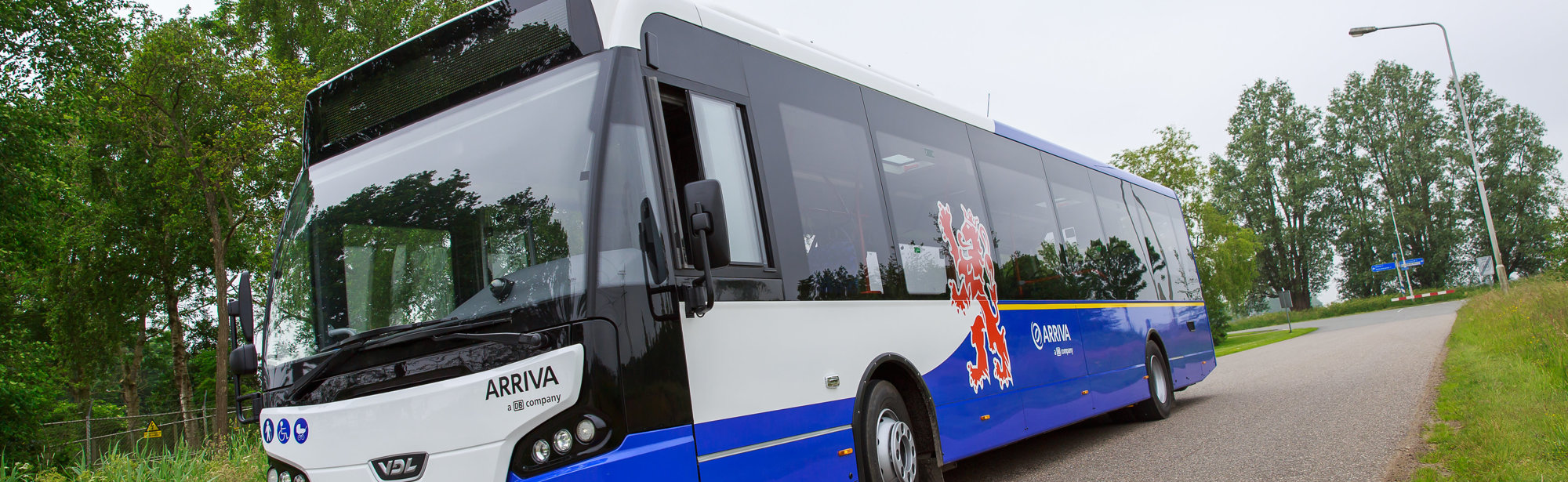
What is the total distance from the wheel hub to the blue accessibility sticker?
10.2 feet

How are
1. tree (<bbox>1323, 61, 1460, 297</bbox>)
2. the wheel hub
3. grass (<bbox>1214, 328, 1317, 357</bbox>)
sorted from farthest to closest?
tree (<bbox>1323, 61, 1460, 297</bbox>) → grass (<bbox>1214, 328, 1317, 357</bbox>) → the wheel hub

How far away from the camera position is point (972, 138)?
8.03 metres

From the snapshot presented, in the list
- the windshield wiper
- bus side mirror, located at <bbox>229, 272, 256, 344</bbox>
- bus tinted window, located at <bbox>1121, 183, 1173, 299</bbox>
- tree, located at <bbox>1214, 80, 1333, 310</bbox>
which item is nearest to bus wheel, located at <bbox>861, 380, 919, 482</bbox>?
the windshield wiper

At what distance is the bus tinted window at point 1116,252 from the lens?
32.4 feet

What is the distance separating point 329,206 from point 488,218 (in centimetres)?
117

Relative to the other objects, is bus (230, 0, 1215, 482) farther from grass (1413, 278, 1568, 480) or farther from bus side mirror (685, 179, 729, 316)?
grass (1413, 278, 1568, 480)

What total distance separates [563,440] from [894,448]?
98.3 inches

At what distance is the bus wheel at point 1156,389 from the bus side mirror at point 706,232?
793 cm

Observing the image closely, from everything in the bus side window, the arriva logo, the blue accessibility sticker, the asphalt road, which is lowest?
the asphalt road

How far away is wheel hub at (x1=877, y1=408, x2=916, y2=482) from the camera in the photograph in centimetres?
551

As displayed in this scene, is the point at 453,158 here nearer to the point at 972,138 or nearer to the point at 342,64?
the point at 972,138

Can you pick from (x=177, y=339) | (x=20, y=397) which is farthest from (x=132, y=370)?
(x=20, y=397)

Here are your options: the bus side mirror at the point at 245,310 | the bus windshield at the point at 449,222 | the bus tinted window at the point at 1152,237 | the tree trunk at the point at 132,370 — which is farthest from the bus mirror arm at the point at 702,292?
the tree trunk at the point at 132,370

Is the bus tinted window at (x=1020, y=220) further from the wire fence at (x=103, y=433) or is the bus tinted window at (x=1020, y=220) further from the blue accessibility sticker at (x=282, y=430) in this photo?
the wire fence at (x=103, y=433)
